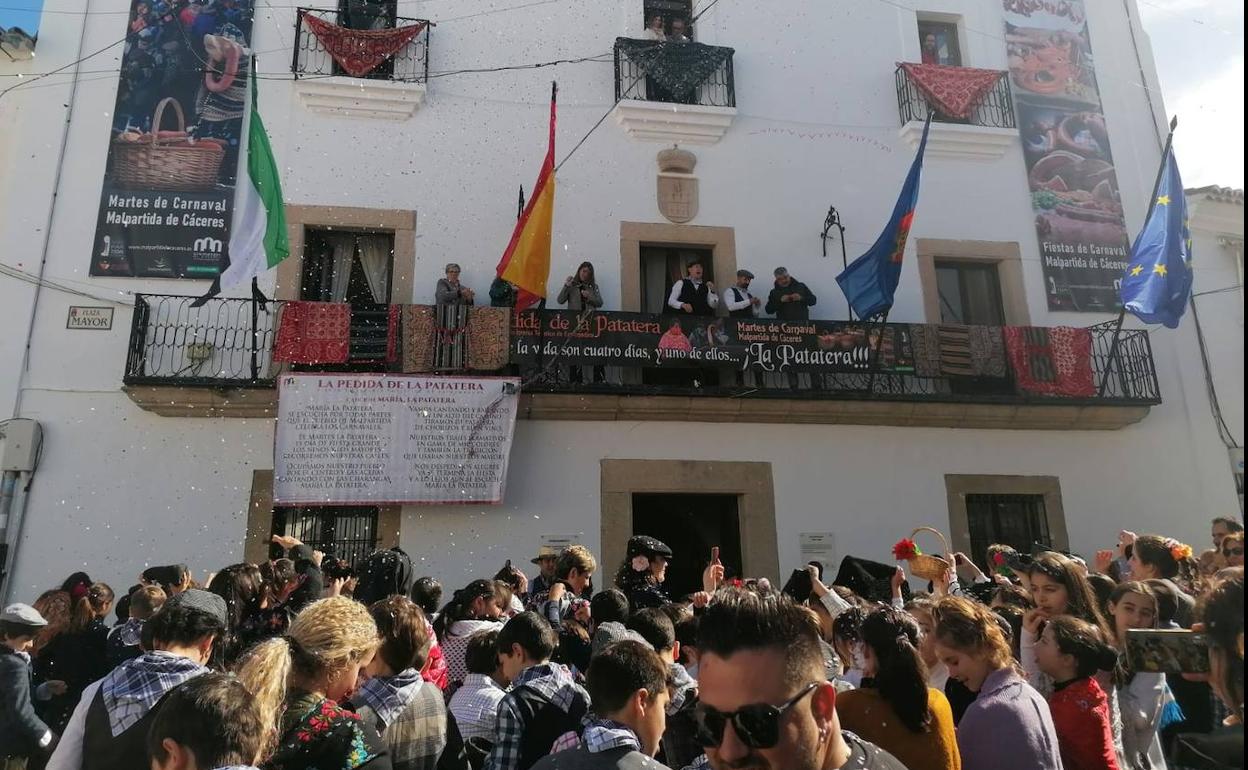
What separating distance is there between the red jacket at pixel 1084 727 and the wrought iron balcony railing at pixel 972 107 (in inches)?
378

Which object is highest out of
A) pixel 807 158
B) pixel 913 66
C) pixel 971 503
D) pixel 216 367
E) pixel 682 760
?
pixel 913 66

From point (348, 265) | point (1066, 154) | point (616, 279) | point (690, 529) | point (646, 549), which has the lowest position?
point (646, 549)

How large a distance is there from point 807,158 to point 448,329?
5010 mm

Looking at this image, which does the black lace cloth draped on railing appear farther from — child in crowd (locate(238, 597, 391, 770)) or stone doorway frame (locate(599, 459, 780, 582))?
child in crowd (locate(238, 597, 391, 770))

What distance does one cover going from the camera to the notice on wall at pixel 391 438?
8492 millimetres

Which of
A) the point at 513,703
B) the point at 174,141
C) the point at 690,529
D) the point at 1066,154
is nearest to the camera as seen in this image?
the point at 513,703

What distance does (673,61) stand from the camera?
34.9ft

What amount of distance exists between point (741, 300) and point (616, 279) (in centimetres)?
143

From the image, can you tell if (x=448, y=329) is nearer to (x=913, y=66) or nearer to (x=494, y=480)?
(x=494, y=480)

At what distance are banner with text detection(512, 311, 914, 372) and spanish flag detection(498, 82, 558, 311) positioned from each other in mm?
490

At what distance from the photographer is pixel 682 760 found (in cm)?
305

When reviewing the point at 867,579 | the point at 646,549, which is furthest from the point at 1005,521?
the point at 646,549

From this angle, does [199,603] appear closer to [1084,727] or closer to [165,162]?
[1084,727]

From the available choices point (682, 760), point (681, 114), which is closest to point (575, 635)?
point (682, 760)
